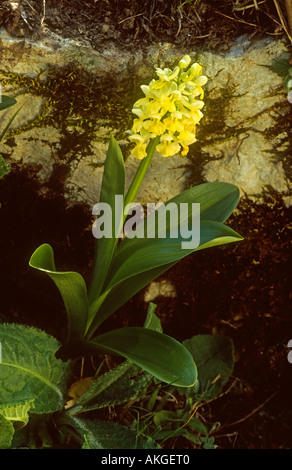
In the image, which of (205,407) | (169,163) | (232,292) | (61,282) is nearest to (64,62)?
(169,163)

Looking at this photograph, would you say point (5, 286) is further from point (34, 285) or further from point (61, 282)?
point (61, 282)

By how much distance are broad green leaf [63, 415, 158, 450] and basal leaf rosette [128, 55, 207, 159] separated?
2.99 feet

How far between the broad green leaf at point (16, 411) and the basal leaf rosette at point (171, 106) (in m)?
0.81

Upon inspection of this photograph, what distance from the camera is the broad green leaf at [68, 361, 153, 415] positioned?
5.27 feet

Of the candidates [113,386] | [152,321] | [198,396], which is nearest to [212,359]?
[198,396]

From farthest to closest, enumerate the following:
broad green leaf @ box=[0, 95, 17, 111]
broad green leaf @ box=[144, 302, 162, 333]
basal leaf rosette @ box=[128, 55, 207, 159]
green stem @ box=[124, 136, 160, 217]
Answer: broad green leaf @ box=[144, 302, 162, 333], broad green leaf @ box=[0, 95, 17, 111], green stem @ box=[124, 136, 160, 217], basal leaf rosette @ box=[128, 55, 207, 159]

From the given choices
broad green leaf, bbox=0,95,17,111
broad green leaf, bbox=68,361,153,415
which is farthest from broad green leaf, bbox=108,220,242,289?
broad green leaf, bbox=0,95,17,111

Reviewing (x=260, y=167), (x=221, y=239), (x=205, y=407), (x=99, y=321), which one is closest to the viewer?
(x=221, y=239)

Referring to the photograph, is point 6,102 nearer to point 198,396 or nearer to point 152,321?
point 152,321

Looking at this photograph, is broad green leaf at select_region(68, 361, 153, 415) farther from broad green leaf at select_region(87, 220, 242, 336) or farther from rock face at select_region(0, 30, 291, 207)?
rock face at select_region(0, 30, 291, 207)

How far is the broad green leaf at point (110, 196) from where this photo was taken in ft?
5.12

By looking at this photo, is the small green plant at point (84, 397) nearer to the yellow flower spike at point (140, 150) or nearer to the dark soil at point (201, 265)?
the dark soil at point (201, 265)
